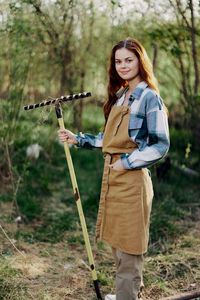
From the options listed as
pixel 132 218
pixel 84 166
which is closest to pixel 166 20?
pixel 84 166

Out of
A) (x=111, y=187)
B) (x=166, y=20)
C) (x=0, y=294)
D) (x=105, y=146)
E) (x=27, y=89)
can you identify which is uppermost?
(x=166, y=20)

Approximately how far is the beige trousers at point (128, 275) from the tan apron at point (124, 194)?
81 millimetres

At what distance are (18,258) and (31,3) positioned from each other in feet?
8.97

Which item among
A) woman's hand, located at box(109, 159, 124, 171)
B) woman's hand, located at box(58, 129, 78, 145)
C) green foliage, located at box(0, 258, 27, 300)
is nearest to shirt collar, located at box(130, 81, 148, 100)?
woman's hand, located at box(109, 159, 124, 171)

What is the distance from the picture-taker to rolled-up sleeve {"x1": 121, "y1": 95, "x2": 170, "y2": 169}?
6.63 feet

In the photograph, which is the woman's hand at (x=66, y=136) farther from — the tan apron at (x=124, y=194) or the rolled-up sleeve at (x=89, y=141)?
the tan apron at (x=124, y=194)

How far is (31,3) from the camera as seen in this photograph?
3.89 m

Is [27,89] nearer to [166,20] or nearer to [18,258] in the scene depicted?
[166,20]

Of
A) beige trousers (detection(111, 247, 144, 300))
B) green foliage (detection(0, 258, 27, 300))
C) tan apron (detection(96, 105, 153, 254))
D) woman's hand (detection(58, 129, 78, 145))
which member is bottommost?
green foliage (detection(0, 258, 27, 300))

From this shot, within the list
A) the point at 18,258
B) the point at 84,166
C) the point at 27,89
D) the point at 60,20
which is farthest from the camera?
the point at 84,166

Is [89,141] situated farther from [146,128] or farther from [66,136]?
[146,128]

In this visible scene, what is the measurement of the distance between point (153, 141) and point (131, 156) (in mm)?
161

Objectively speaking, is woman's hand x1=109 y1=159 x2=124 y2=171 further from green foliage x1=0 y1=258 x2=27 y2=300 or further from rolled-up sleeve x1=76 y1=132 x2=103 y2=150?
green foliage x1=0 y1=258 x2=27 y2=300

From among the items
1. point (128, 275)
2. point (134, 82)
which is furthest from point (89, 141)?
point (128, 275)
